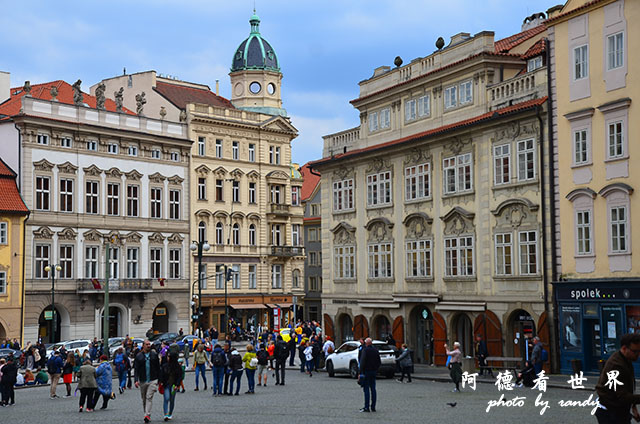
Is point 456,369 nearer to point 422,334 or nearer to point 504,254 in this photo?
point 504,254

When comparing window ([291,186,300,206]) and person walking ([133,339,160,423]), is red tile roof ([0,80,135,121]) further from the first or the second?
person walking ([133,339,160,423])

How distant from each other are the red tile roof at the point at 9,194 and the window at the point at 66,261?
458 centimetres

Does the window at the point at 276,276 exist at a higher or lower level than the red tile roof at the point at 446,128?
lower

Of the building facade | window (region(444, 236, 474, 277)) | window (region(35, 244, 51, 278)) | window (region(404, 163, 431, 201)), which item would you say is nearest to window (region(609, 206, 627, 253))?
window (region(444, 236, 474, 277))

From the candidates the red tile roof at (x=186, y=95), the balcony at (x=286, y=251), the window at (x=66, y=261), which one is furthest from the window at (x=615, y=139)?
the balcony at (x=286, y=251)

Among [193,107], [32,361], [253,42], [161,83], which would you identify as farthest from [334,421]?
[253,42]

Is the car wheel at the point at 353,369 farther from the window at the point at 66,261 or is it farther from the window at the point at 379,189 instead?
the window at the point at 66,261

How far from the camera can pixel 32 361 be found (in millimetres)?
45688

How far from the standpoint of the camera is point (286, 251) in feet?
263

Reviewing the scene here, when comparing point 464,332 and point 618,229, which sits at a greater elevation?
point 618,229

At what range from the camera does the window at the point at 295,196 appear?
8338 cm

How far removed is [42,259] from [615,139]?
→ 41415mm

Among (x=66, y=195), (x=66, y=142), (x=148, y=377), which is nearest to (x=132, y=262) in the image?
(x=66, y=195)

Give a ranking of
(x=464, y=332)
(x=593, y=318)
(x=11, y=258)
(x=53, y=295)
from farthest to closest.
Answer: (x=11, y=258) → (x=53, y=295) → (x=464, y=332) → (x=593, y=318)
